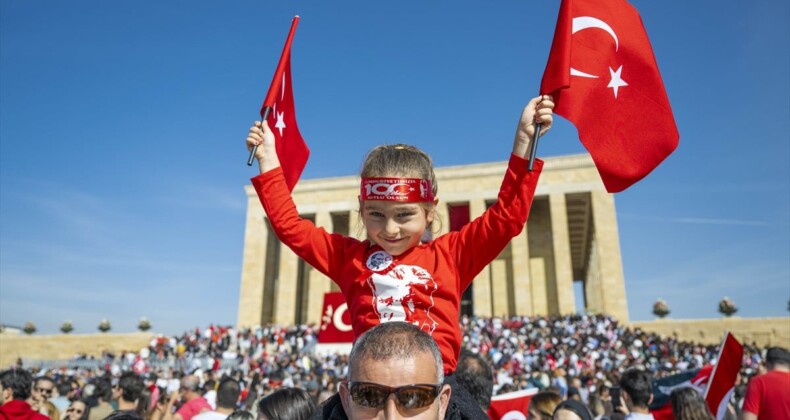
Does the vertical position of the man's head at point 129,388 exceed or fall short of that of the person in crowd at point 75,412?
it exceeds it

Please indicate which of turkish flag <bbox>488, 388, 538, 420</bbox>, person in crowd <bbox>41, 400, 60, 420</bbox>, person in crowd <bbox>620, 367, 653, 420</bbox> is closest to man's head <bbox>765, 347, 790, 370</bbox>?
person in crowd <bbox>620, 367, 653, 420</bbox>

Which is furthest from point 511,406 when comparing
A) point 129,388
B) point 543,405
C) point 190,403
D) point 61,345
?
point 61,345

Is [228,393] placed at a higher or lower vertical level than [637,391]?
lower

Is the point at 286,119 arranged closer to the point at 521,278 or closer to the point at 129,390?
the point at 129,390

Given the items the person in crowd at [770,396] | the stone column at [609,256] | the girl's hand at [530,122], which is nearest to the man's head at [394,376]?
the girl's hand at [530,122]

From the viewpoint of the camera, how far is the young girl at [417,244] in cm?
252

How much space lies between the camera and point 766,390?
5.39 metres

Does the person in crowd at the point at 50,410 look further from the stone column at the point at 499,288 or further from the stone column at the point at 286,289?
the stone column at the point at 499,288

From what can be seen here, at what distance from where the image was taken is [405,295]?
251 cm

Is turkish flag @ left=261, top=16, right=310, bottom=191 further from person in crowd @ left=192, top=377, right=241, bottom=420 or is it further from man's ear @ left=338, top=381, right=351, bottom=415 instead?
person in crowd @ left=192, top=377, right=241, bottom=420

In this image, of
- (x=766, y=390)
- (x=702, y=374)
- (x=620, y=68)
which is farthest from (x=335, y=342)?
(x=620, y=68)

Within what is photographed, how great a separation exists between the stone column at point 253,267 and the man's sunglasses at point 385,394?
41.5 metres

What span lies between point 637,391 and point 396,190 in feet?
12.4

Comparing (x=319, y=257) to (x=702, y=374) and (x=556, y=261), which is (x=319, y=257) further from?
(x=556, y=261)
